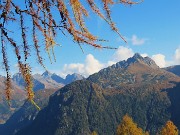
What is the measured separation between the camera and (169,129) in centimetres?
7738

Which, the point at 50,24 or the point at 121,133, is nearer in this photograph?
the point at 50,24

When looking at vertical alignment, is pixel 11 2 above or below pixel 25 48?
above

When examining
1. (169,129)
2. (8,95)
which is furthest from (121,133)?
(8,95)

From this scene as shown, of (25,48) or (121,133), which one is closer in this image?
(25,48)

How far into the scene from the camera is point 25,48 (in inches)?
118

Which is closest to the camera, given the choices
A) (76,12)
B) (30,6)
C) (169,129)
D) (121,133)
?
(76,12)

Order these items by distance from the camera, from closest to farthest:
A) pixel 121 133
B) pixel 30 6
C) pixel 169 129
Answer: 1. pixel 30 6
2. pixel 121 133
3. pixel 169 129

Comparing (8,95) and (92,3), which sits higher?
(92,3)

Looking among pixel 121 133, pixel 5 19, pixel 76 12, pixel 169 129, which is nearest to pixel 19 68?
pixel 5 19

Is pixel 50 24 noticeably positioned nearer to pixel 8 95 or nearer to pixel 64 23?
pixel 64 23

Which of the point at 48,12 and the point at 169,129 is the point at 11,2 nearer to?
the point at 48,12

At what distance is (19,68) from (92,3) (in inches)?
29.5

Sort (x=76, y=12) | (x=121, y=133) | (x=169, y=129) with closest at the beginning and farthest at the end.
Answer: (x=76, y=12), (x=121, y=133), (x=169, y=129)

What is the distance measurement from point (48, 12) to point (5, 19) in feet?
1.07
